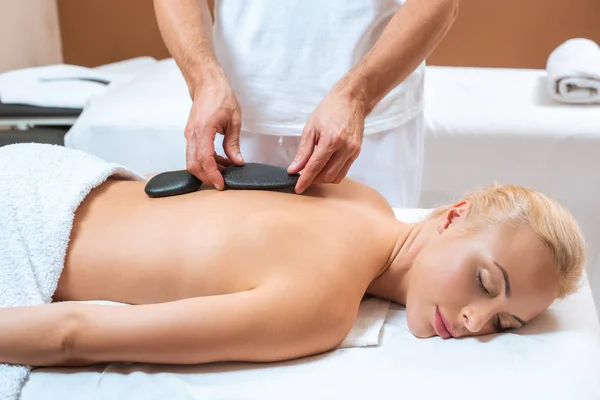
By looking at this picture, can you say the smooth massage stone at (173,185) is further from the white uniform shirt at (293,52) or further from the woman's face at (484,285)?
the woman's face at (484,285)

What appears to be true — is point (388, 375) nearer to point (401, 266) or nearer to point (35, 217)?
point (401, 266)

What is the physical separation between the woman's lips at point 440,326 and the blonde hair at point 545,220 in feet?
0.61

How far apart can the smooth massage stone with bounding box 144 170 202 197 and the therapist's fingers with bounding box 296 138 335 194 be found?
0.20 m

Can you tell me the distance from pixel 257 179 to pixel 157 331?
1.13 feet

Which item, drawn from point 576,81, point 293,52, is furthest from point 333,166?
point 576,81

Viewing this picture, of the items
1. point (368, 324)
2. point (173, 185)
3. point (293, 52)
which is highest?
point (293, 52)

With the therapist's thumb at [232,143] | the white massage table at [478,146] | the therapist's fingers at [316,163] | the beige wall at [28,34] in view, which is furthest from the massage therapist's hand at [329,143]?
the beige wall at [28,34]

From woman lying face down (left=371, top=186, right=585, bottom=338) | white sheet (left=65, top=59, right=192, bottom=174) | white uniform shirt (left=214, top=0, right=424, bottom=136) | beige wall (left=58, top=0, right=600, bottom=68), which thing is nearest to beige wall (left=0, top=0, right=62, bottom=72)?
beige wall (left=58, top=0, right=600, bottom=68)

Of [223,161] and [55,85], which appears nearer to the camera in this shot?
[223,161]

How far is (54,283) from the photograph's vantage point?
1062mm

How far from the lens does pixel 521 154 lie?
6.86ft

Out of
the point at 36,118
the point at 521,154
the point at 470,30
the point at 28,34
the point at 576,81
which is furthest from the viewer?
the point at 470,30

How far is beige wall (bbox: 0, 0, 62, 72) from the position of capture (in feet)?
9.44

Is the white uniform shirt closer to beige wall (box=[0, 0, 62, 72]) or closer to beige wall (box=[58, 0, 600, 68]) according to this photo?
beige wall (box=[0, 0, 62, 72])
